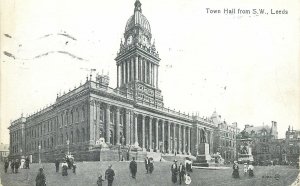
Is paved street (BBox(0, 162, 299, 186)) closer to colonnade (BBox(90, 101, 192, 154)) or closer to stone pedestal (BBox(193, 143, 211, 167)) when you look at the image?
stone pedestal (BBox(193, 143, 211, 167))

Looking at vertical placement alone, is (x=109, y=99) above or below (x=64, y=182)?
above

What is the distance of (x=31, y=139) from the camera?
→ 102ft

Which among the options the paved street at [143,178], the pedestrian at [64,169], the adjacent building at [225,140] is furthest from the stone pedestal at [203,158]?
the adjacent building at [225,140]

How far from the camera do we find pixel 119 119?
33844mm

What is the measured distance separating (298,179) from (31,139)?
22524 millimetres

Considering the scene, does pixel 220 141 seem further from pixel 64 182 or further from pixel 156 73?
pixel 64 182

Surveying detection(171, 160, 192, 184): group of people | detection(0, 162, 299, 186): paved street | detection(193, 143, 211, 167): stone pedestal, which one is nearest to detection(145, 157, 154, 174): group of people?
detection(0, 162, 299, 186): paved street

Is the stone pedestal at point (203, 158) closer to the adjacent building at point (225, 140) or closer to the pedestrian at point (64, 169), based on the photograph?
the pedestrian at point (64, 169)

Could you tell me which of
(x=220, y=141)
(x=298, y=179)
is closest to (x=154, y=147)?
(x=220, y=141)

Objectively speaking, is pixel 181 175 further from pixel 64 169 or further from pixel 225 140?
pixel 225 140

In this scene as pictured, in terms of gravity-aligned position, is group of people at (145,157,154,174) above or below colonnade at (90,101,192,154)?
below

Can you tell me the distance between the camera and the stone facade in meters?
29.0

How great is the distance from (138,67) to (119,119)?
8.60 meters

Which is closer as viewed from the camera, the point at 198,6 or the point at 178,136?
the point at 198,6
